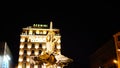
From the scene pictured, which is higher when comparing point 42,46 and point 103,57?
point 42,46

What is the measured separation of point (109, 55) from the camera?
3850 centimetres

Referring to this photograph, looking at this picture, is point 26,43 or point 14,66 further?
point 14,66

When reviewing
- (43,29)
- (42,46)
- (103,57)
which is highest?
(43,29)

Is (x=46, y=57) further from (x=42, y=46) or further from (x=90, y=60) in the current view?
(x=90, y=60)

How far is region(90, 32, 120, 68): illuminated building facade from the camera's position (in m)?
34.5

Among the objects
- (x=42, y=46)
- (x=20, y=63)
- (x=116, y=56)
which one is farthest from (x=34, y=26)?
(x=116, y=56)

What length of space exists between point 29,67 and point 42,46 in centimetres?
600

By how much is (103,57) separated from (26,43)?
60.1ft

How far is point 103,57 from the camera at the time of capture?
4238cm

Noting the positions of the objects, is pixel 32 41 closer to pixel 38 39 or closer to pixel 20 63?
pixel 38 39

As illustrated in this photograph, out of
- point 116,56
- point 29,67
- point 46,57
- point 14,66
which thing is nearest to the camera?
point 46,57

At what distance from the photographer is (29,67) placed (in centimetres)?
4644

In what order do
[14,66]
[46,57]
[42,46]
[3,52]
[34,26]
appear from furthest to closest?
[14,66]
[34,26]
[42,46]
[3,52]
[46,57]

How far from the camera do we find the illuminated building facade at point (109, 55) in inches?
1359
